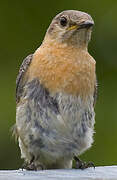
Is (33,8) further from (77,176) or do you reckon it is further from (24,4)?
(77,176)

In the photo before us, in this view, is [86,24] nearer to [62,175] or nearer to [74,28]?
[74,28]

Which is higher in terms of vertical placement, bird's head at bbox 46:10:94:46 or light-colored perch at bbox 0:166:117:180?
bird's head at bbox 46:10:94:46

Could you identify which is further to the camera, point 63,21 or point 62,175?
point 63,21

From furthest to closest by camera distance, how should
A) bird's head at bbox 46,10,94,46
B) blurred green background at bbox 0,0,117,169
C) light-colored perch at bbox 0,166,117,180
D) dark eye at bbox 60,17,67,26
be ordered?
blurred green background at bbox 0,0,117,169, dark eye at bbox 60,17,67,26, bird's head at bbox 46,10,94,46, light-colored perch at bbox 0,166,117,180

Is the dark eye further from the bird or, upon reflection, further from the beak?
the beak

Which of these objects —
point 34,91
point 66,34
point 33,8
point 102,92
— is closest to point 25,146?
point 34,91

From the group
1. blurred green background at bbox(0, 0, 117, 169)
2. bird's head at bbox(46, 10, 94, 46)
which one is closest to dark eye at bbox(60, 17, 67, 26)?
bird's head at bbox(46, 10, 94, 46)

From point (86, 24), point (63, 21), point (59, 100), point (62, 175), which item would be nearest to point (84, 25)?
point (86, 24)
